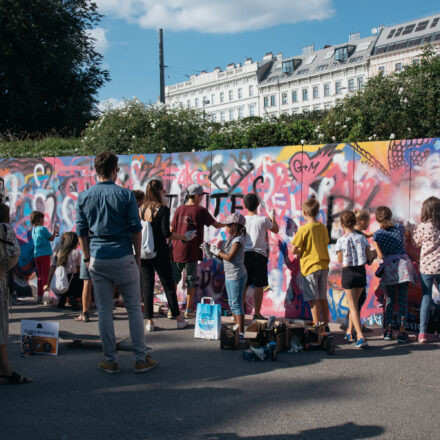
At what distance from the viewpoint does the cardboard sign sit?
18.6ft

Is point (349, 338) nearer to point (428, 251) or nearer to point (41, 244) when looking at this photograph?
point (428, 251)

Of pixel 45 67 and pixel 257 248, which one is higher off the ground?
pixel 45 67

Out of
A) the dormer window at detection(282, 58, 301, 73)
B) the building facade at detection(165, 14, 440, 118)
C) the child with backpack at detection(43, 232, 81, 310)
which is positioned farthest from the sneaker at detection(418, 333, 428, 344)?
the dormer window at detection(282, 58, 301, 73)

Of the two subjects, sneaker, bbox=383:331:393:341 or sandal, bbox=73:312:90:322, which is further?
sandal, bbox=73:312:90:322

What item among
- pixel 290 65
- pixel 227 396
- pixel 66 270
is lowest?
pixel 227 396

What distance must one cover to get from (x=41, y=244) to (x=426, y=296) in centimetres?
607

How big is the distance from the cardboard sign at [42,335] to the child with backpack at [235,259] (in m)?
2.02

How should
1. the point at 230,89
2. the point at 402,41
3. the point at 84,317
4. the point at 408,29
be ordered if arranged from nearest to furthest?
the point at 84,317
the point at 402,41
the point at 408,29
the point at 230,89

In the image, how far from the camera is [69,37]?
99.1ft

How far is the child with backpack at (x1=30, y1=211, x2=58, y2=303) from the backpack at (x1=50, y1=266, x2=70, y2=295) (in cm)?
44

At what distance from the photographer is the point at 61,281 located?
8359mm

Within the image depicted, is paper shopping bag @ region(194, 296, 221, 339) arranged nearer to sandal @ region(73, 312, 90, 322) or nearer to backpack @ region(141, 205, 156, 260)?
backpack @ region(141, 205, 156, 260)

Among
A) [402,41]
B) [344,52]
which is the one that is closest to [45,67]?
[402,41]

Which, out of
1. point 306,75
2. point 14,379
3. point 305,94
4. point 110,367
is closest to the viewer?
point 14,379
